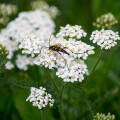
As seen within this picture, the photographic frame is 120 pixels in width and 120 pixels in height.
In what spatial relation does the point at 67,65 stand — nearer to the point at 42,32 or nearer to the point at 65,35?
the point at 65,35

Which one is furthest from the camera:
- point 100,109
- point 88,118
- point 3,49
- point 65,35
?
point 100,109

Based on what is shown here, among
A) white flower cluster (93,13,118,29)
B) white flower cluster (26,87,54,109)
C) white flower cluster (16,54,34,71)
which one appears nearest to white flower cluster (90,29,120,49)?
white flower cluster (93,13,118,29)

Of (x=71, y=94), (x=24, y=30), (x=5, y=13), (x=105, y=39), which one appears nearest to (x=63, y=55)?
(x=105, y=39)

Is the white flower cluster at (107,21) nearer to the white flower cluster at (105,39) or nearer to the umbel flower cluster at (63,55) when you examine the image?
the white flower cluster at (105,39)

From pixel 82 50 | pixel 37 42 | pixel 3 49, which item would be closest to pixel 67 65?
pixel 82 50

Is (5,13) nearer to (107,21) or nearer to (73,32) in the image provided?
(73,32)

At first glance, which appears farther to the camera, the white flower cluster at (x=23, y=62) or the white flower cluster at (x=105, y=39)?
the white flower cluster at (x=23, y=62)

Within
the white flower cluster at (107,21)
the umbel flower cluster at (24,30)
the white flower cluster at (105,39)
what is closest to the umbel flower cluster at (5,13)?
the umbel flower cluster at (24,30)
